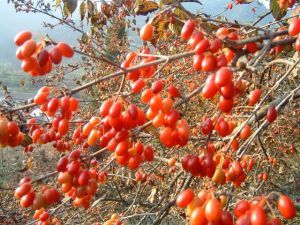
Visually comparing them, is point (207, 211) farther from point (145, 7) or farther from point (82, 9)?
point (82, 9)

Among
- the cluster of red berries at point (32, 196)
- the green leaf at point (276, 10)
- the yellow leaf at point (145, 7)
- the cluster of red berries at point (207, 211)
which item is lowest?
the cluster of red berries at point (32, 196)

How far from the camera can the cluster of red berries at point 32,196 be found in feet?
5.08

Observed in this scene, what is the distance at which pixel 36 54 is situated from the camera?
1.40m

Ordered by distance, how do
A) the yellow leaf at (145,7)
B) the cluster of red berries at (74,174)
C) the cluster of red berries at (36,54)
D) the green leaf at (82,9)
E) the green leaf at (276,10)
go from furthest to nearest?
the green leaf at (82,9)
the yellow leaf at (145,7)
the green leaf at (276,10)
the cluster of red berries at (74,174)
the cluster of red berries at (36,54)

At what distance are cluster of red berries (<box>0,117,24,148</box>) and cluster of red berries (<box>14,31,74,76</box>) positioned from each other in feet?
0.68

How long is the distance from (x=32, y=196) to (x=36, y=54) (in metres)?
0.57

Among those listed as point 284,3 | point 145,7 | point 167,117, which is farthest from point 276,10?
point 167,117

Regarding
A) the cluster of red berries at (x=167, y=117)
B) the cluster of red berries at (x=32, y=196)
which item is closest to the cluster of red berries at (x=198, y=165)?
the cluster of red berries at (x=167, y=117)

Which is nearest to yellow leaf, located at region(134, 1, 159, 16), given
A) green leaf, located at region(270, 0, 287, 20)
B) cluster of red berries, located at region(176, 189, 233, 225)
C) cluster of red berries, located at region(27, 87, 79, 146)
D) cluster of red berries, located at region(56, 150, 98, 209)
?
green leaf, located at region(270, 0, 287, 20)

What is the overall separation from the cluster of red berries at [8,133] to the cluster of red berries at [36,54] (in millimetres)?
207

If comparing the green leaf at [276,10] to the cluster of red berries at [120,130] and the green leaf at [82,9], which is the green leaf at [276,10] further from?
the green leaf at [82,9]

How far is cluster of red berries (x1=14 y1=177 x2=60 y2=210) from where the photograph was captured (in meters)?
1.55

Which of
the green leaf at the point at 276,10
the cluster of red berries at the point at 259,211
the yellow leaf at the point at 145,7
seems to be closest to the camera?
the cluster of red berries at the point at 259,211

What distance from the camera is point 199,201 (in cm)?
110
